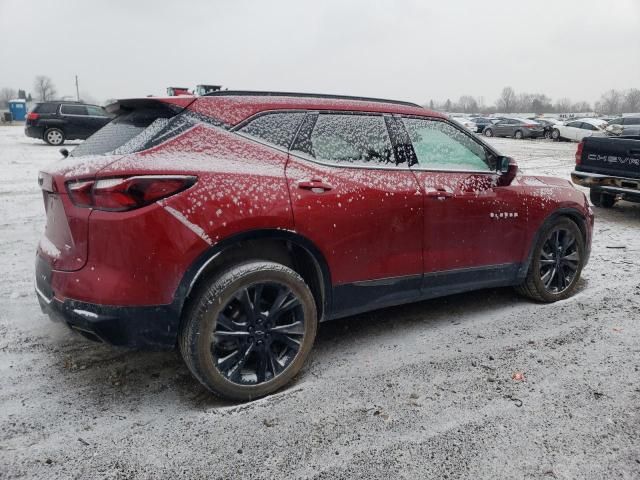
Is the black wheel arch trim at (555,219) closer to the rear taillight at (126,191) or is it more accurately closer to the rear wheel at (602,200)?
the rear taillight at (126,191)

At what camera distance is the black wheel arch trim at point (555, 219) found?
414cm

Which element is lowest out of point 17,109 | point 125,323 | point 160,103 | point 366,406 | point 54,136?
point 366,406

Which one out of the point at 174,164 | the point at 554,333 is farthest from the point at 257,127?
the point at 554,333

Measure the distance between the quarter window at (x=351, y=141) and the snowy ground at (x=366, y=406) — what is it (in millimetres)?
1321

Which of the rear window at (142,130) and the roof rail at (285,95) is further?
the roof rail at (285,95)

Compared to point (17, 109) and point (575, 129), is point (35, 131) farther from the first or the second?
point (17, 109)

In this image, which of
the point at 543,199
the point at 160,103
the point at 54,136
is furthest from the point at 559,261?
the point at 54,136

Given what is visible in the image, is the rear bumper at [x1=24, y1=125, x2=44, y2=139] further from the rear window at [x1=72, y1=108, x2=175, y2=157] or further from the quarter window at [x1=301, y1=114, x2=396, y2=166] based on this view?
the quarter window at [x1=301, y1=114, x2=396, y2=166]

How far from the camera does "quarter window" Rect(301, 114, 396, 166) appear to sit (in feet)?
10.2

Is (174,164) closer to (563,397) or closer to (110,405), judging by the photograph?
(110,405)

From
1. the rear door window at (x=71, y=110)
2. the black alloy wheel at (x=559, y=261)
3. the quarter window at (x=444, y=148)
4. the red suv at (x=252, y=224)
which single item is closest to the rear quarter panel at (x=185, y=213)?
the red suv at (x=252, y=224)

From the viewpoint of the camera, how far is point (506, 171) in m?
3.86

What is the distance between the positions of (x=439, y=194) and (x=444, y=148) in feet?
1.45

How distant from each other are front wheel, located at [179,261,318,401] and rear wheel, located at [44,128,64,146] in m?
18.7
